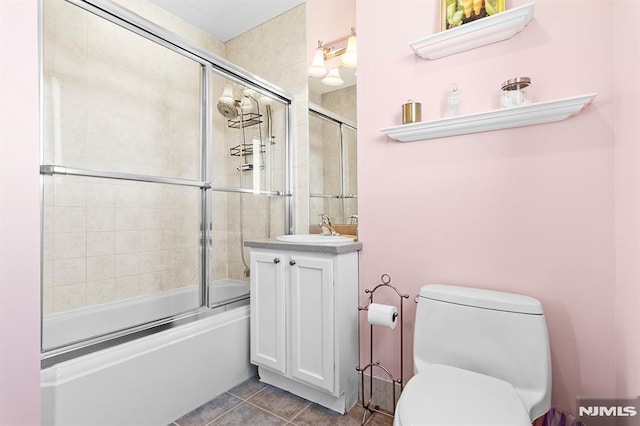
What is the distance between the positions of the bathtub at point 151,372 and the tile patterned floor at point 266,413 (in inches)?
2.6

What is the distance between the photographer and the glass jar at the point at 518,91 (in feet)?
4.09

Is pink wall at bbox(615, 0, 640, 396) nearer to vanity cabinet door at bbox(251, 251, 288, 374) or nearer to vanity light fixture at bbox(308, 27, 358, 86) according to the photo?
vanity light fixture at bbox(308, 27, 358, 86)

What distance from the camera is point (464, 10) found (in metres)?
1.39

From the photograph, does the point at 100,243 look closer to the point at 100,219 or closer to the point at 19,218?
the point at 100,219

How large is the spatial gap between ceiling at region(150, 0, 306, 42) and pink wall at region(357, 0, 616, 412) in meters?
1.04

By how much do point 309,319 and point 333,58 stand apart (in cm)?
168

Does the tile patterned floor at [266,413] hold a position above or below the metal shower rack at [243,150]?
below

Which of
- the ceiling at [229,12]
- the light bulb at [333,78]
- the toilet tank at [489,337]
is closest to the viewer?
the toilet tank at [489,337]

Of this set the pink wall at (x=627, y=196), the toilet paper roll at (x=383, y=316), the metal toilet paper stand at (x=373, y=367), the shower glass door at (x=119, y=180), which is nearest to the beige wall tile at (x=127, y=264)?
the shower glass door at (x=119, y=180)

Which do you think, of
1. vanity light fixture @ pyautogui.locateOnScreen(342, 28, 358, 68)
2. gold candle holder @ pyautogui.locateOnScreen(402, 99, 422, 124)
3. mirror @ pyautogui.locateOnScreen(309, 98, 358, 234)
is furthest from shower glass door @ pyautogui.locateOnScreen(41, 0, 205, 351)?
gold candle holder @ pyautogui.locateOnScreen(402, 99, 422, 124)

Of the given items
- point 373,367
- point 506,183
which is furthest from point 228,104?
point 373,367

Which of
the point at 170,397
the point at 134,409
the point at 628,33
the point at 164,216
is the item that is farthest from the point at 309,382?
the point at 628,33

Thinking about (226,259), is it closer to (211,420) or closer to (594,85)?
(211,420)

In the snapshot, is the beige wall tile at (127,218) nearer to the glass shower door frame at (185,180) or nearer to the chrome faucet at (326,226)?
the glass shower door frame at (185,180)
